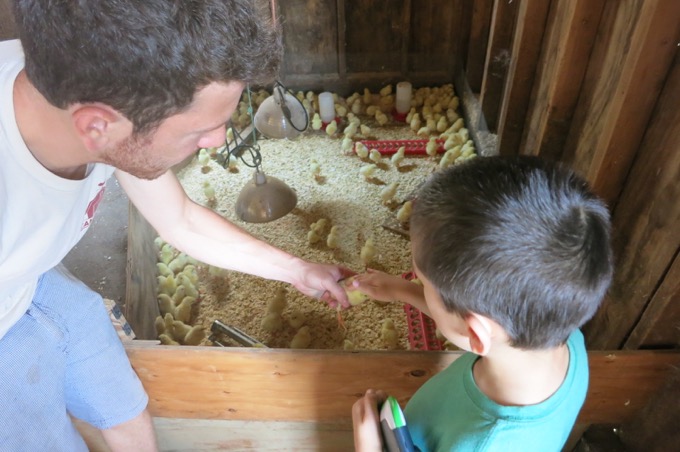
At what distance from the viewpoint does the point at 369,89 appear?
12.3ft

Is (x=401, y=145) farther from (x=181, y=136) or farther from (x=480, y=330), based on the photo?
(x=480, y=330)

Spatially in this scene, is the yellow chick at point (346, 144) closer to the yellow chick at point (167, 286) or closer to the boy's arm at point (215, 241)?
the yellow chick at point (167, 286)

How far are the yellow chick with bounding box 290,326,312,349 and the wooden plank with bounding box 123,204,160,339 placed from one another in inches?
21.5

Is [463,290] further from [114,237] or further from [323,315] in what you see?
[114,237]

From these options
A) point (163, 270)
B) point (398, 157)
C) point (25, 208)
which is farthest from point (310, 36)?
point (25, 208)

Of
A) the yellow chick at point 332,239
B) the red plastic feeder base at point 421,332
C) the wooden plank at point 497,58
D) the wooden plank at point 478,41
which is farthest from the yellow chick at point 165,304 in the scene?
the wooden plank at point 478,41

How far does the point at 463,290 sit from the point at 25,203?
0.80 metres

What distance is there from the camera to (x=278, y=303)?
2.12 meters

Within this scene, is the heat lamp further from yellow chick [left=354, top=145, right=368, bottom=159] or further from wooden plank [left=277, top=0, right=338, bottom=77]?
wooden plank [left=277, top=0, right=338, bottom=77]

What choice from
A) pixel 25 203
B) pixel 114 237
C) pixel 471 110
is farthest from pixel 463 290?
pixel 471 110

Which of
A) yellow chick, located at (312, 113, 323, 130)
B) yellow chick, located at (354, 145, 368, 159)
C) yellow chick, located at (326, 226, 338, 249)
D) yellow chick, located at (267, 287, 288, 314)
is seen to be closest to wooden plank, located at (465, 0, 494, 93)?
yellow chick, located at (354, 145, 368, 159)

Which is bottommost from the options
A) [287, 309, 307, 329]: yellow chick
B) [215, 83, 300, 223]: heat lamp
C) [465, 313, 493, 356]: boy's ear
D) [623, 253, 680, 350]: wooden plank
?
[287, 309, 307, 329]: yellow chick

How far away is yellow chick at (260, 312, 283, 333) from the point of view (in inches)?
80.9

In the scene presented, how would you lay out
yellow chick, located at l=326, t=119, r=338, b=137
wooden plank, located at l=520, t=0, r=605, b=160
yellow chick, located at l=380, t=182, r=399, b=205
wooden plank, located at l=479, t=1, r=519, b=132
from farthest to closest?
yellow chick, located at l=326, t=119, r=338, b=137
yellow chick, located at l=380, t=182, r=399, b=205
wooden plank, located at l=479, t=1, r=519, b=132
wooden plank, located at l=520, t=0, r=605, b=160
